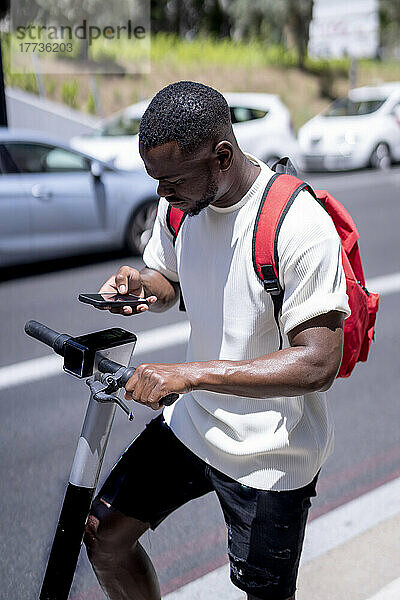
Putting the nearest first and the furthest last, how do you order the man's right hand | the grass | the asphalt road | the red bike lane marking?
1. the man's right hand
2. the red bike lane marking
3. the asphalt road
4. the grass

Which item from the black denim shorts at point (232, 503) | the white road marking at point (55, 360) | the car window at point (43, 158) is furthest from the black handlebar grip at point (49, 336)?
the car window at point (43, 158)

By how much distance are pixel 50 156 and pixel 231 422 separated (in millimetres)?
6352

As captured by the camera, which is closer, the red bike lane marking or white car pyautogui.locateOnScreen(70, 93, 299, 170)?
the red bike lane marking

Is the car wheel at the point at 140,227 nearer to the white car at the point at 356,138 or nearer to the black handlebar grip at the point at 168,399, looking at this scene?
the black handlebar grip at the point at 168,399

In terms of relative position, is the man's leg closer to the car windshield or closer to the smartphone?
the smartphone

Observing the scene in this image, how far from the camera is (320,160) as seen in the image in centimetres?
1573

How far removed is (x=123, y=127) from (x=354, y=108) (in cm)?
612

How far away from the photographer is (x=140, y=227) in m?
8.45

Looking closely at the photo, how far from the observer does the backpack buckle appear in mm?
1783

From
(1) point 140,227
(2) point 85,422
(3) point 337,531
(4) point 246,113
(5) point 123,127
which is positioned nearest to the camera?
(2) point 85,422

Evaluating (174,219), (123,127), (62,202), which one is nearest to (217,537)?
(174,219)

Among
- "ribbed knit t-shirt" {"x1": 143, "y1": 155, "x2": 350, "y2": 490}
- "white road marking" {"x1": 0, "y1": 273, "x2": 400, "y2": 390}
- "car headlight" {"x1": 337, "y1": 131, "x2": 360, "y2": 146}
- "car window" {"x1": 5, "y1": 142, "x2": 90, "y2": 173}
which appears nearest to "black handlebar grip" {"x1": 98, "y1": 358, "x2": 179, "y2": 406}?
"ribbed knit t-shirt" {"x1": 143, "y1": 155, "x2": 350, "y2": 490}

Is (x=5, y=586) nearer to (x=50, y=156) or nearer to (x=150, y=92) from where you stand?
(x=50, y=156)

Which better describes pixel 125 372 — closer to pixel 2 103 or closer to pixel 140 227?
pixel 140 227
